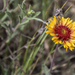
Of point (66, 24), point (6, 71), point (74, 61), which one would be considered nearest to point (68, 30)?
point (66, 24)

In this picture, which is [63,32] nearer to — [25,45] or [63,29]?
[63,29]

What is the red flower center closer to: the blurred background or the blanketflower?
the blanketflower

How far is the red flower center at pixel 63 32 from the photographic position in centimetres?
95

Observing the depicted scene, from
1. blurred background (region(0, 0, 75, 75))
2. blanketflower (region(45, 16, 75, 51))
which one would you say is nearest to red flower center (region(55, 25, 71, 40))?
blanketflower (region(45, 16, 75, 51))

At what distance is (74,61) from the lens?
1.75 metres

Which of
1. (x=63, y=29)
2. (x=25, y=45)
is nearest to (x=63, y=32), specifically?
(x=63, y=29)

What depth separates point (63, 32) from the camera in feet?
3.31

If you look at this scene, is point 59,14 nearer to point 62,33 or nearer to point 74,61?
point 62,33

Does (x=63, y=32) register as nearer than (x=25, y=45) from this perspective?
Yes

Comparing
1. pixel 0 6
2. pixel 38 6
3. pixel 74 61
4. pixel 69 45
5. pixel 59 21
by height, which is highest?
pixel 0 6

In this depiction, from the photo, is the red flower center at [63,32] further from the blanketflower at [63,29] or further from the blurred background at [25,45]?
the blurred background at [25,45]

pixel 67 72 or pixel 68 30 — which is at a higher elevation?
pixel 68 30

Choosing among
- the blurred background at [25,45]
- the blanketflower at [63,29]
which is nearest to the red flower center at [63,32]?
the blanketflower at [63,29]

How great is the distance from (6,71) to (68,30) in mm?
782
